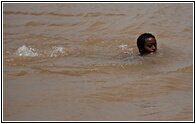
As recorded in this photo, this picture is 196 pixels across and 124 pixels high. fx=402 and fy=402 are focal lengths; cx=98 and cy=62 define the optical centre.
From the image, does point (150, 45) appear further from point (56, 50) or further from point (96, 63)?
point (56, 50)

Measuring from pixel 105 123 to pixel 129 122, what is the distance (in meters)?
0.26

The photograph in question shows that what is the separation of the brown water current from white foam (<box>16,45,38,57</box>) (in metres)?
0.02

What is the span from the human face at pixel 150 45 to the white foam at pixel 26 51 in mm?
1939

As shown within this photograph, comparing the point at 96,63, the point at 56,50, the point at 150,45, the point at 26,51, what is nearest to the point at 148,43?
the point at 150,45

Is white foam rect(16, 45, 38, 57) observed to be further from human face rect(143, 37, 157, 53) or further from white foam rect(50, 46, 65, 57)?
human face rect(143, 37, 157, 53)

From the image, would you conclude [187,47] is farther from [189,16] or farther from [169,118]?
[169,118]

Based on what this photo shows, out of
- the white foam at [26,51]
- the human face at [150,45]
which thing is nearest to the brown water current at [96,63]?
the white foam at [26,51]

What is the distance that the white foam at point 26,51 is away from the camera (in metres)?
6.96

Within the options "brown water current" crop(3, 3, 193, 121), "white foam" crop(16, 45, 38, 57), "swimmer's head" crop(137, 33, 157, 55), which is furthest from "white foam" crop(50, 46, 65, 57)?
"swimmer's head" crop(137, 33, 157, 55)

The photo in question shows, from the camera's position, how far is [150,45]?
6.48 metres

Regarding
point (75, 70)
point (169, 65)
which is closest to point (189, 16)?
point (169, 65)

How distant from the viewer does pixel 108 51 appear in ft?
24.0

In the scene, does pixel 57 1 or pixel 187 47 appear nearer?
pixel 187 47

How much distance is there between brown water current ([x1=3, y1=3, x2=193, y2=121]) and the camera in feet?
14.7
